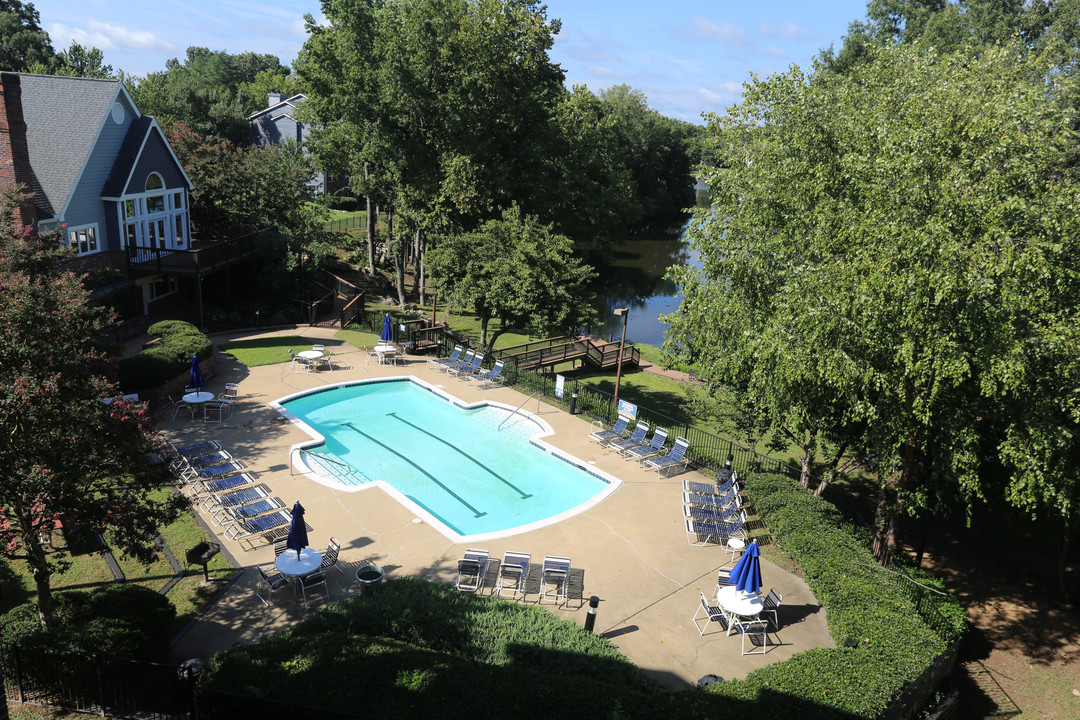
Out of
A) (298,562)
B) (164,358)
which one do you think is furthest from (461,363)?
(298,562)

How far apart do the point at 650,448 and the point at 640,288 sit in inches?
1623

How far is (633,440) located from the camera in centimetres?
2111

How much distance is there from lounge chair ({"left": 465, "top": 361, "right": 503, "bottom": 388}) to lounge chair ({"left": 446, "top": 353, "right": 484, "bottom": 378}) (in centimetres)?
28

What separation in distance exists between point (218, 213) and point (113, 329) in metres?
14.8

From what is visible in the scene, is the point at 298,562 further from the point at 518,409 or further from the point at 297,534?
the point at 518,409

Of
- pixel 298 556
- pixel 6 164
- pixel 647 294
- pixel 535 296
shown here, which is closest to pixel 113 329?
pixel 6 164

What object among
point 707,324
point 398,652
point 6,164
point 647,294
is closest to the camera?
point 398,652

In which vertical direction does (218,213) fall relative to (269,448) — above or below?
above

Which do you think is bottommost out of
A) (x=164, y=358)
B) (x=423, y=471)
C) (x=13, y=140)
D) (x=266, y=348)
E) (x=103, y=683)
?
(x=423, y=471)

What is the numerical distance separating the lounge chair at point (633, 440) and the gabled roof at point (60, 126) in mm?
23676

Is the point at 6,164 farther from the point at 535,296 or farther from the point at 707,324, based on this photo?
the point at 707,324

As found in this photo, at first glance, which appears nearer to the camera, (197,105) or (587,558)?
(587,558)

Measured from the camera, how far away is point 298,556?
13.2m

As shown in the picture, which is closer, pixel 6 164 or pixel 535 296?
pixel 6 164
